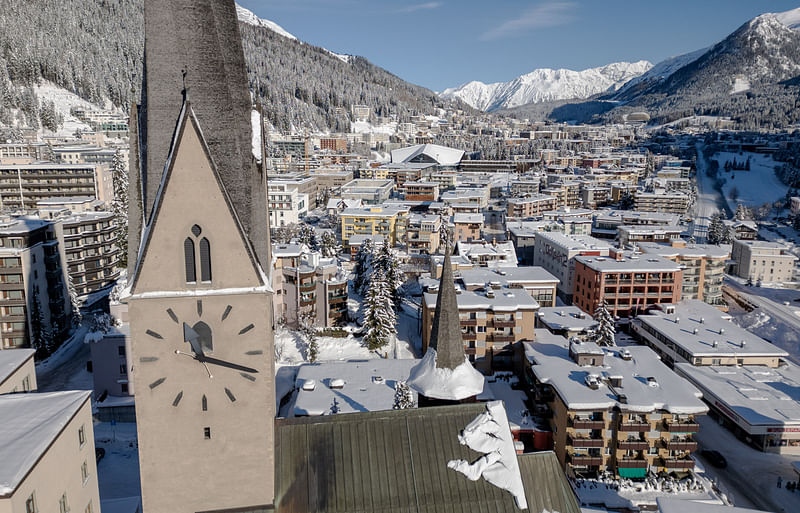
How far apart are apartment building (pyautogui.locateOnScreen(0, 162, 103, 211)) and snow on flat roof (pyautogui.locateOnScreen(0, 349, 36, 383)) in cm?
7175

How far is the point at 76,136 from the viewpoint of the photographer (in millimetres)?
146125

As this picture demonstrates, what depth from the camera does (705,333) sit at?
48.8m

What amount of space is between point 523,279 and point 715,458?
79.8 feet

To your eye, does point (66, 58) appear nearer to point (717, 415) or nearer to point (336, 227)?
point (336, 227)

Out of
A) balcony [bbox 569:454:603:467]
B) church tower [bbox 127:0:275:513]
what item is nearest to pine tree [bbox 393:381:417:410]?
balcony [bbox 569:454:603:467]

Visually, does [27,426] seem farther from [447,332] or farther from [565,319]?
[565,319]

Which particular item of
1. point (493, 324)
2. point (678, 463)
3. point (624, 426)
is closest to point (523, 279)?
point (493, 324)

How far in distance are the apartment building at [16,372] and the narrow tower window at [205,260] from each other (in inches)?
563

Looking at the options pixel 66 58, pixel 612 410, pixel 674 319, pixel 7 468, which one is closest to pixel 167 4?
pixel 7 468

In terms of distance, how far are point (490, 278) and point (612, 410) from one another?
21528 mm

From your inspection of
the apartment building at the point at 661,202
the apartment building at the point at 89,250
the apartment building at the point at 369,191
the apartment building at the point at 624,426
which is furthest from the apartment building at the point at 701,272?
the apartment building at the point at 369,191

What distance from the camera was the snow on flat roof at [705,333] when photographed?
45.3 m

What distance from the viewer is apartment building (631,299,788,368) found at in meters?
45.0

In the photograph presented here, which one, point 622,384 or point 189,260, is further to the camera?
point 622,384
